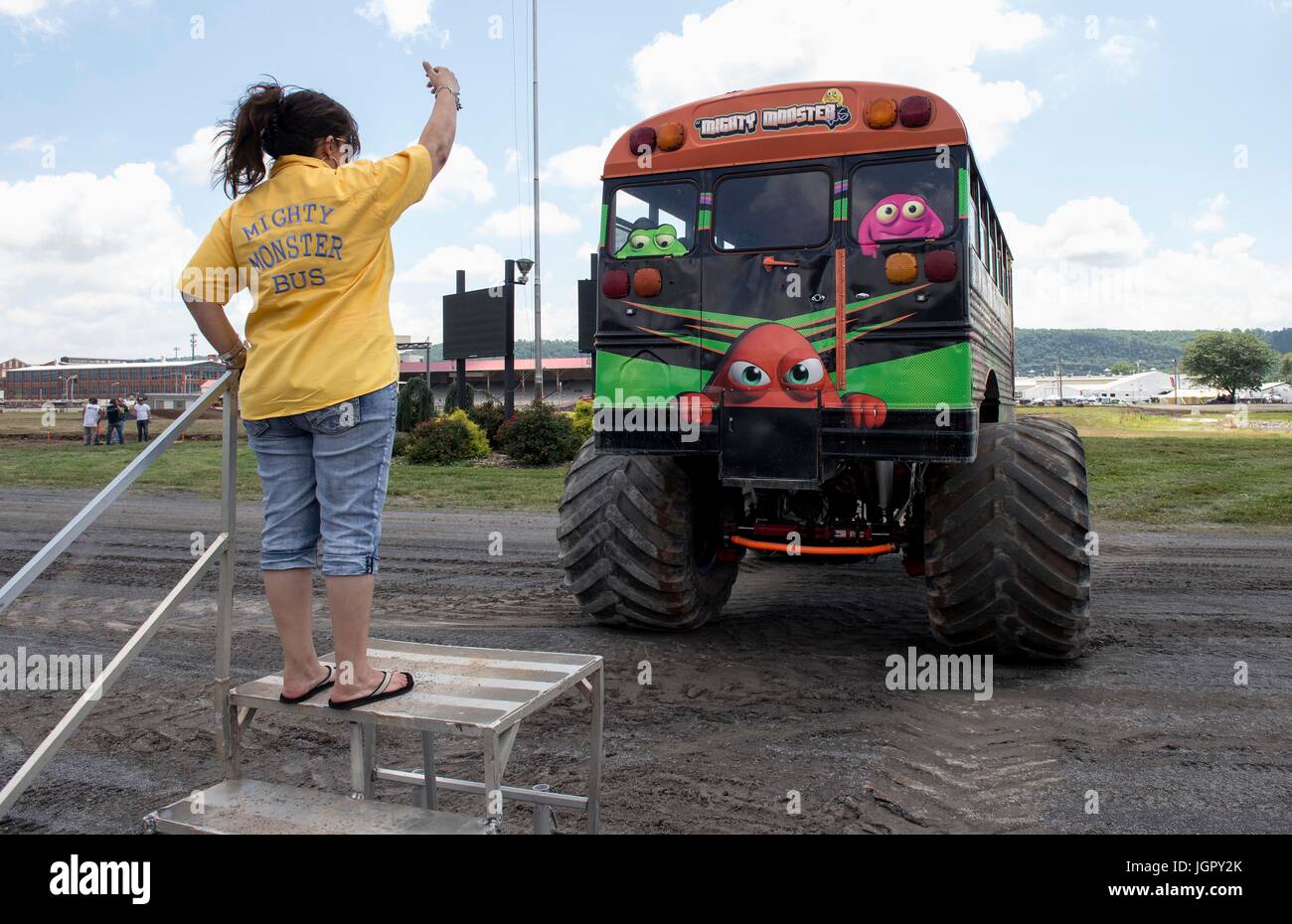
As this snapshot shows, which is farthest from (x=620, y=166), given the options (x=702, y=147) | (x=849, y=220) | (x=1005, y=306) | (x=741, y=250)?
(x=1005, y=306)

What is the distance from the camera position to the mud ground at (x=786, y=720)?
11.8ft

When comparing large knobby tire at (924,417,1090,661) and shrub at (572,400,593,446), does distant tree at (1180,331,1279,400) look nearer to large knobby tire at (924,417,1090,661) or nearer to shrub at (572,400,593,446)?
shrub at (572,400,593,446)

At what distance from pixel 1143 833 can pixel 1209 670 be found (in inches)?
102

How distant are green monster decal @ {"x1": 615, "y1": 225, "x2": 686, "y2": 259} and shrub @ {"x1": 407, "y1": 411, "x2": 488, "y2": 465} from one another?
654 inches

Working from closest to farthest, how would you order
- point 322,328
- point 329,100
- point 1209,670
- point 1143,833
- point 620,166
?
point 322,328, point 329,100, point 1143,833, point 1209,670, point 620,166

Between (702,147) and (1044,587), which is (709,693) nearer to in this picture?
(1044,587)

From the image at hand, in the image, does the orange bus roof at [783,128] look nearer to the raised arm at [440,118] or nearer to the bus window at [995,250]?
the bus window at [995,250]

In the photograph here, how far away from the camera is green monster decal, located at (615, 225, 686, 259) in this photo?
5734 mm

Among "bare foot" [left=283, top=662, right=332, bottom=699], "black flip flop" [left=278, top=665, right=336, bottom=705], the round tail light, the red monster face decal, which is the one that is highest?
the round tail light

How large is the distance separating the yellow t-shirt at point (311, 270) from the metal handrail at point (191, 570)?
25 cm

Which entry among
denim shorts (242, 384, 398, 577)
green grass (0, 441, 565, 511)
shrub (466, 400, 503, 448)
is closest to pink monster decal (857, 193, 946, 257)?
denim shorts (242, 384, 398, 577)

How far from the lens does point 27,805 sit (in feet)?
11.7

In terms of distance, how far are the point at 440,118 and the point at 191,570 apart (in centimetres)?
159

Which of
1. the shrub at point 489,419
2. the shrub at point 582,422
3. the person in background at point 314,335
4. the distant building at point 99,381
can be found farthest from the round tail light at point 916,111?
the distant building at point 99,381
